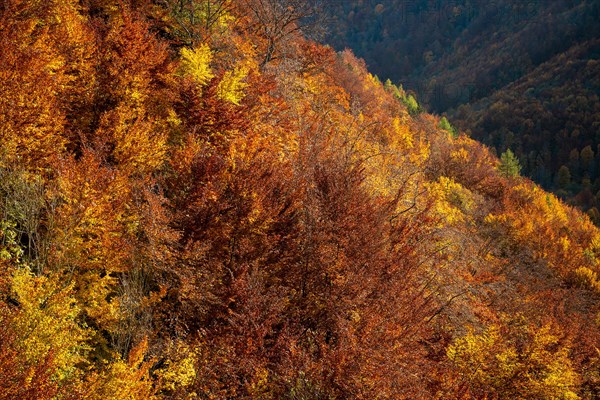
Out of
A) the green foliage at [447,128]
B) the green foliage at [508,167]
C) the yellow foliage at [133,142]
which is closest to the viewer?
the yellow foliage at [133,142]

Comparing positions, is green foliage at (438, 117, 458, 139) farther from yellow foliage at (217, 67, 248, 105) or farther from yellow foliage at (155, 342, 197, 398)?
yellow foliage at (155, 342, 197, 398)

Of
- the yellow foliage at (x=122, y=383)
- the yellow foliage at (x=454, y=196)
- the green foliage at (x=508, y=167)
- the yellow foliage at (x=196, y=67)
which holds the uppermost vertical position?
the green foliage at (x=508, y=167)

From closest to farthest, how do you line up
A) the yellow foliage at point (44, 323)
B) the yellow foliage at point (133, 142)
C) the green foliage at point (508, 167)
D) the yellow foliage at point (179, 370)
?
the yellow foliage at point (44, 323)
the yellow foliage at point (179, 370)
the yellow foliage at point (133, 142)
the green foliage at point (508, 167)

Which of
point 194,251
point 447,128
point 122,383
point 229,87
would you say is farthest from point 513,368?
point 447,128

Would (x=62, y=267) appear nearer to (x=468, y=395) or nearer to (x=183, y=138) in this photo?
(x=183, y=138)

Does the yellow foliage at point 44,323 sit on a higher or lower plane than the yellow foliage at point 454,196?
lower

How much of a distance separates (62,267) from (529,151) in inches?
7744

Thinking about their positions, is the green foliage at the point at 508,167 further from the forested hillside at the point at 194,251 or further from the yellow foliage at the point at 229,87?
the yellow foliage at the point at 229,87

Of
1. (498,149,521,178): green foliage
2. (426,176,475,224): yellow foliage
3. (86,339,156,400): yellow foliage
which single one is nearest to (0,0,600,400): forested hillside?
(86,339,156,400): yellow foliage

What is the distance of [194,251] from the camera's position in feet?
39.0

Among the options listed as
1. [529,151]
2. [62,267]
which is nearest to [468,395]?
[62,267]

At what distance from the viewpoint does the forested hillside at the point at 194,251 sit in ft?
34.0

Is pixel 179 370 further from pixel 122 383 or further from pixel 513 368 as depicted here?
pixel 513 368

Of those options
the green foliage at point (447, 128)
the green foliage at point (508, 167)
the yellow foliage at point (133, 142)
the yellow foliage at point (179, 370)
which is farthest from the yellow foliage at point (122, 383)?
the green foliage at point (508, 167)
